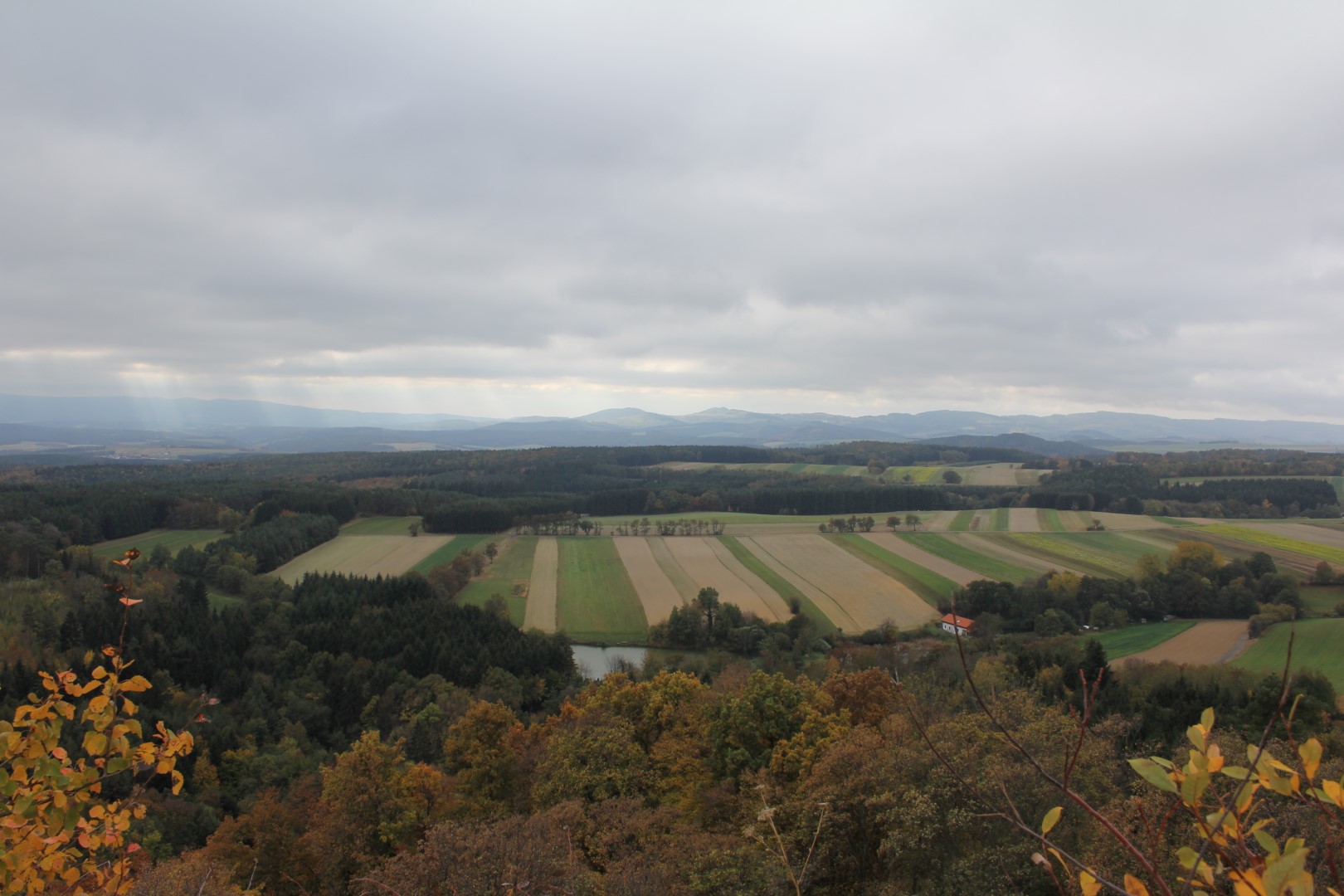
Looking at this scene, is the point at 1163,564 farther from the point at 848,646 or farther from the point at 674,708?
the point at 674,708

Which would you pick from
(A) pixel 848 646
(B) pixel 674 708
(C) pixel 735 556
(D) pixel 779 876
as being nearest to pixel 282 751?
(B) pixel 674 708

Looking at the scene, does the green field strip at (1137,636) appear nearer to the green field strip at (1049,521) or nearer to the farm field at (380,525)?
the green field strip at (1049,521)

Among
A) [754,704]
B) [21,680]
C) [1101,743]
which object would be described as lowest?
[21,680]

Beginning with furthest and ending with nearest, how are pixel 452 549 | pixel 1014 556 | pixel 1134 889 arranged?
1. pixel 452 549
2. pixel 1014 556
3. pixel 1134 889

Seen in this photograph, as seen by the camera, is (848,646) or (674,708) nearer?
(674,708)

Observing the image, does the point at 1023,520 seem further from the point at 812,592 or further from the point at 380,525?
the point at 380,525

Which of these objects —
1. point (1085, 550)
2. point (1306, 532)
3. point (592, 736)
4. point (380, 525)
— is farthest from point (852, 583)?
point (380, 525)
